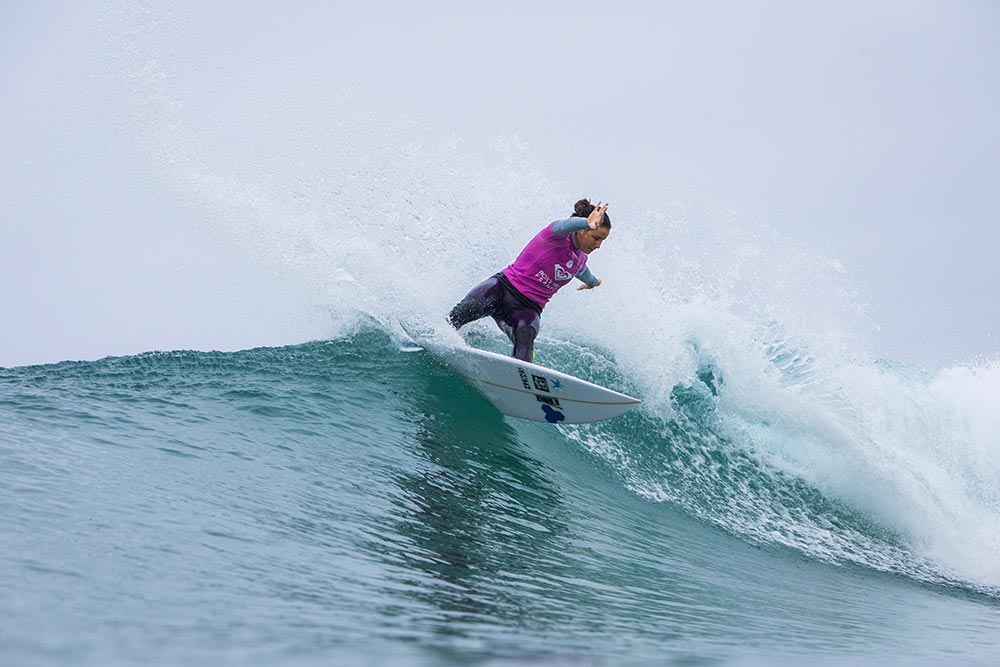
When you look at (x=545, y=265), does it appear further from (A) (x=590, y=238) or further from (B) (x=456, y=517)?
(B) (x=456, y=517)

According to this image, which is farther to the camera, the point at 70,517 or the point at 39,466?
the point at 39,466

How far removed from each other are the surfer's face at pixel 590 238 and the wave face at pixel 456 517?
1852 millimetres

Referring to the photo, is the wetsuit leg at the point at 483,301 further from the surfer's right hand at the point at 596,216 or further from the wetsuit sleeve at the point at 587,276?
the surfer's right hand at the point at 596,216

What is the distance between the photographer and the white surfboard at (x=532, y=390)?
7.07 m

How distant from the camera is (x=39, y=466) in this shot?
4543mm

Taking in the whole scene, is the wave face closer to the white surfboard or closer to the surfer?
the white surfboard

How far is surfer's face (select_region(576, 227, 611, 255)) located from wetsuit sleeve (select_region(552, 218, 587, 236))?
0.09 m

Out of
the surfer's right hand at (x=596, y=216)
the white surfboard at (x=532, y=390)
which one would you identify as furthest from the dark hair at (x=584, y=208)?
the white surfboard at (x=532, y=390)

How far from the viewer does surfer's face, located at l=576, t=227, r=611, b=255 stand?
7035 millimetres

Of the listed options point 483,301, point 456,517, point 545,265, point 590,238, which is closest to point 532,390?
point 483,301

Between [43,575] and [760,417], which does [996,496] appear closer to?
[760,417]

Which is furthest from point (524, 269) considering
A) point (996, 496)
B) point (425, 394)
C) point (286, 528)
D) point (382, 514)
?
point (996, 496)

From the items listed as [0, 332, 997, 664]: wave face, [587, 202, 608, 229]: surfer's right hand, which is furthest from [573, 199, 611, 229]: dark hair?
[0, 332, 997, 664]: wave face

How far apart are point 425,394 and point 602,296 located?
3261 mm
